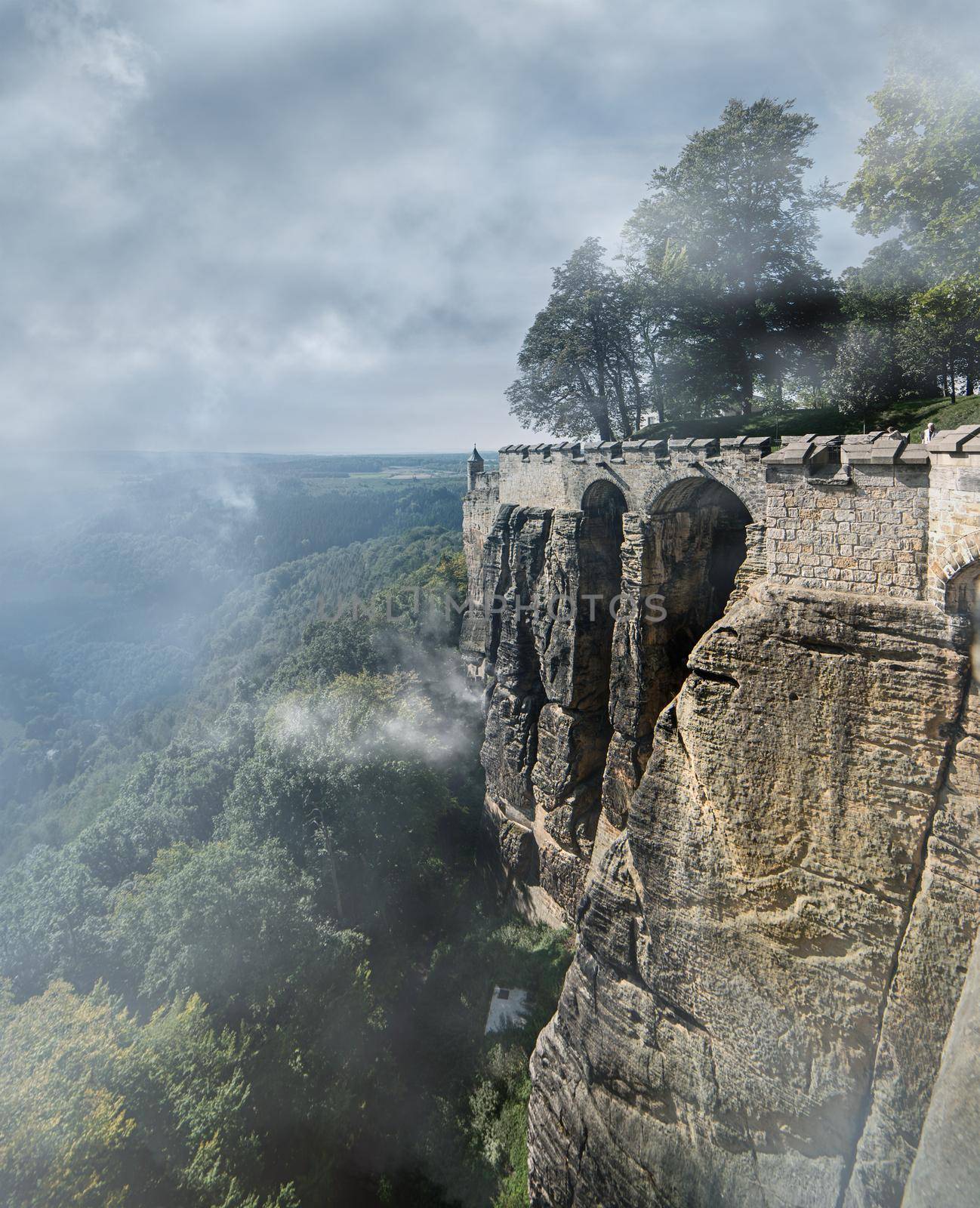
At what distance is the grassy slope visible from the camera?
13.9 meters

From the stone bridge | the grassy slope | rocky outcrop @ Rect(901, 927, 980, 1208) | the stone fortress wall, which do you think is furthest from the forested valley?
the grassy slope

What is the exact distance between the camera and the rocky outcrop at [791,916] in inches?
245

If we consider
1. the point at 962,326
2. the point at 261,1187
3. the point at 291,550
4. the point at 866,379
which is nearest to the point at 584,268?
the point at 866,379

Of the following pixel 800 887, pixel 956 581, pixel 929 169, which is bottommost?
pixel 800 887

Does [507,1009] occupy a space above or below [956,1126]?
below

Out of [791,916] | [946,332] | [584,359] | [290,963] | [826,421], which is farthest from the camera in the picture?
[584,359]

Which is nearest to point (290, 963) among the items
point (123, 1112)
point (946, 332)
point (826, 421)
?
point (123, 1112)

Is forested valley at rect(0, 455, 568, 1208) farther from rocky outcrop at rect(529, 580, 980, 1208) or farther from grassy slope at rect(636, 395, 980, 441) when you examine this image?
grassy slope at rect(636, 395, 980, 441)

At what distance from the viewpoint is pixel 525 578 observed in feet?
59.9

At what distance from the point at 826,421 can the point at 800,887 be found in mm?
15399

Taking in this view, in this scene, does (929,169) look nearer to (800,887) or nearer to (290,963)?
(800,887)

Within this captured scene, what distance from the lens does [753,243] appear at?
1873 cm

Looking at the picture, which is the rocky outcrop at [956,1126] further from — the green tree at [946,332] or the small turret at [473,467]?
the small turret at [473,467]

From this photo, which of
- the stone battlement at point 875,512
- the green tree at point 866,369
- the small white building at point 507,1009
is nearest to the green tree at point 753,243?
the green tree at point 866,369
